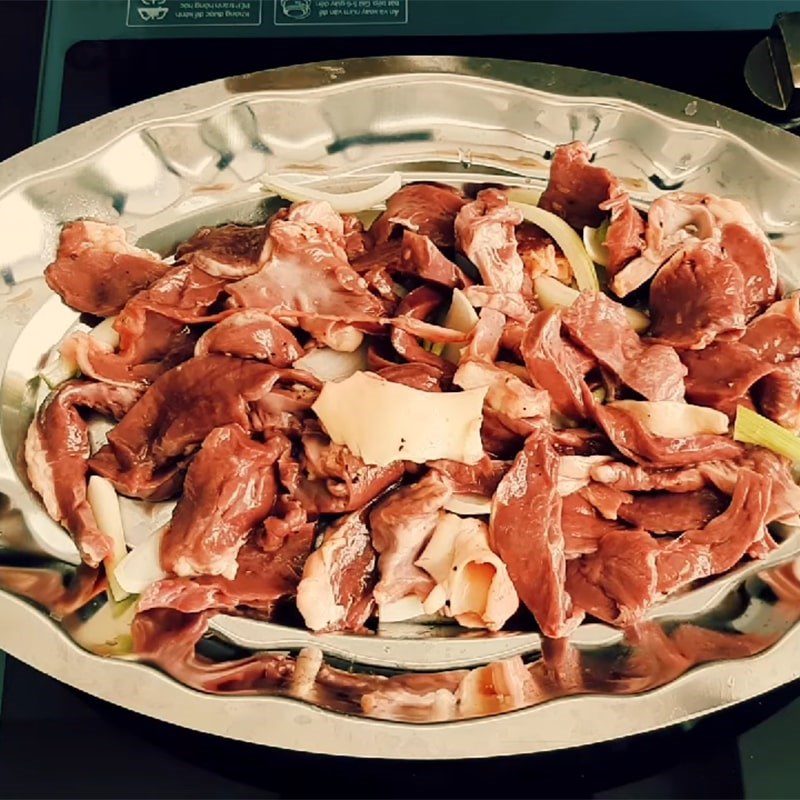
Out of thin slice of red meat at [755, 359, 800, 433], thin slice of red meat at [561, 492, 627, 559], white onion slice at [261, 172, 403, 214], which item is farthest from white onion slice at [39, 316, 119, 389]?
thin slice of red meat at [755, 359, 800, 433]

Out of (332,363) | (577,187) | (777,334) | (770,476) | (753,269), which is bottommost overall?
(770,476)

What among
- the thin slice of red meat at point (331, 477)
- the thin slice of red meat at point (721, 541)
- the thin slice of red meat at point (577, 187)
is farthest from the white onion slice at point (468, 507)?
the thin slice of red meat at point (577, 187)

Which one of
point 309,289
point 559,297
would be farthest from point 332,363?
point 559,297

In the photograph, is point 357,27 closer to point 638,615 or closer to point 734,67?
point 734,67

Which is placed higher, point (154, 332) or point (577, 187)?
point (577, 187)

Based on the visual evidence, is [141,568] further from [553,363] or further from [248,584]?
[553,363]

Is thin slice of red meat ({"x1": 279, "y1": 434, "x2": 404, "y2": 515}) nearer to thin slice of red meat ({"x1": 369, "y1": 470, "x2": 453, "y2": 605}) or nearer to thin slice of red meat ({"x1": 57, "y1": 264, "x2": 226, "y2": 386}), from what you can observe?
thin slice of red meat ({"x1": 369, "y1": 470, "x2": 453, "y2": 605})

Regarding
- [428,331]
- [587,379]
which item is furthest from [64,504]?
[587,379]
